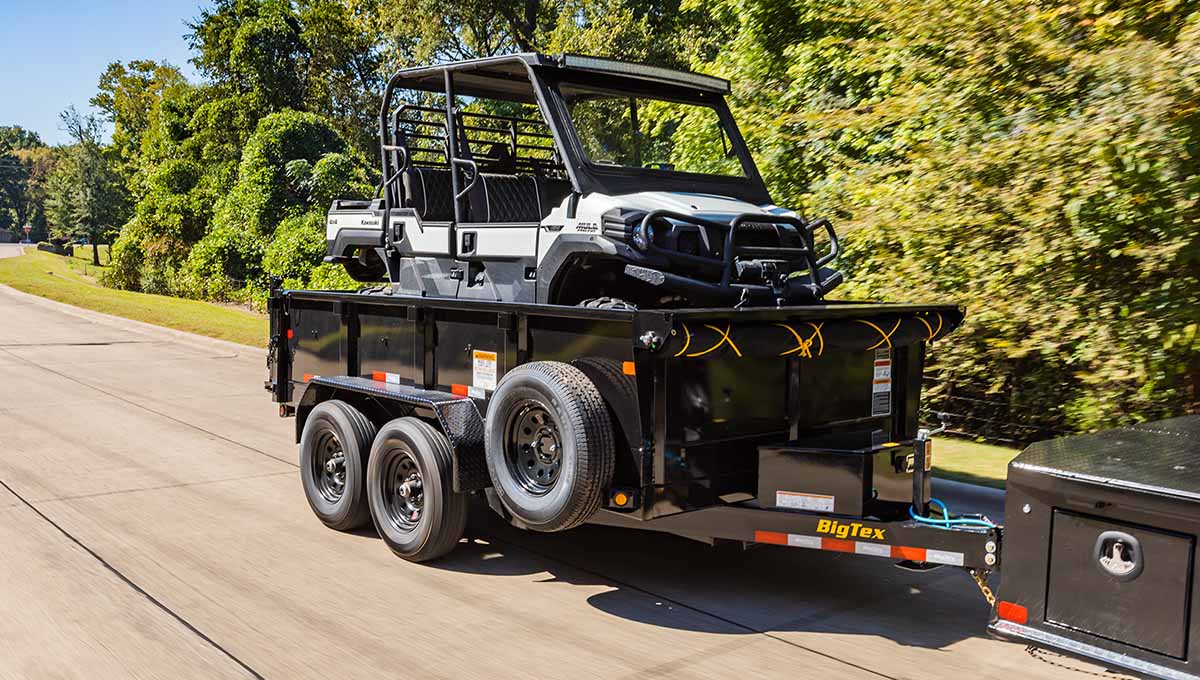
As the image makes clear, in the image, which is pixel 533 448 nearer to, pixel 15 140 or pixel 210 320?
pixel 210 320

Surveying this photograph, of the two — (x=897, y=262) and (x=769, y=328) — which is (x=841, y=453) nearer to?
(x=769, y=328)

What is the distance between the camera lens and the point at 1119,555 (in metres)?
3.81

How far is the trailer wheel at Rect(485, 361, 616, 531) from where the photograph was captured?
5.21 m

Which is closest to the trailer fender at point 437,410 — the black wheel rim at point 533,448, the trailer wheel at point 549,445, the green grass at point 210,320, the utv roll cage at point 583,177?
the trailer wheel at point 549,445

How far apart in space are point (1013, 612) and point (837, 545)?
1.05 meters

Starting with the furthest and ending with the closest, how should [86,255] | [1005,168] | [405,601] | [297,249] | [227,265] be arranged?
1. [86,255]
2. [227,265]
3. [297,249]
4. [1005,168]
5. [405,601]

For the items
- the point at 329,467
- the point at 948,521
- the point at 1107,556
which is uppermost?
the point at 1107,556

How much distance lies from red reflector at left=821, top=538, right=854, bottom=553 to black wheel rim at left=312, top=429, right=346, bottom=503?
11.4 feet

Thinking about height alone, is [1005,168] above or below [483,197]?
above

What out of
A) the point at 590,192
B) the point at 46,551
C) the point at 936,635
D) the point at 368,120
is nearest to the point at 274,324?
the point at 46,551

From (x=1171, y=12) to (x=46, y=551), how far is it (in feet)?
28.9

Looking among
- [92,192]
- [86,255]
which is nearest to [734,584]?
Result: [92,192]

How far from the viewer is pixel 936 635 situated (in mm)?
5309

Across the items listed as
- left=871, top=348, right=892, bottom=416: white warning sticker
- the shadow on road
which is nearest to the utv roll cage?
left=871, top=348, right=892, bottom=416: white warning sticker
